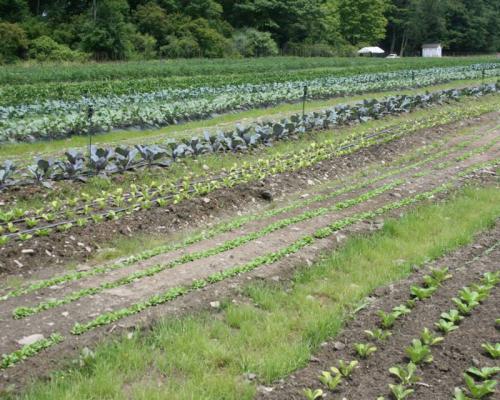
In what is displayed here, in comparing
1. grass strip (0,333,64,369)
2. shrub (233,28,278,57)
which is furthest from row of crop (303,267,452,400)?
shrub (233,28,278,57)

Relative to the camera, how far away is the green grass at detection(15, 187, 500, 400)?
3725mm

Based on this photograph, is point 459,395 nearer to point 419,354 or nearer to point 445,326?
point 419,354

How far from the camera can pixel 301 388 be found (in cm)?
371

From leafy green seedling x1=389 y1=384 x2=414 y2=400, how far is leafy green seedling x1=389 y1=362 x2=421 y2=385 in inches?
4.1

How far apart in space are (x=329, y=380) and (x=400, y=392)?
0.46m

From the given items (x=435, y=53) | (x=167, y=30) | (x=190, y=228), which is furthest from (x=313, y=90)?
(x=435, y=53)

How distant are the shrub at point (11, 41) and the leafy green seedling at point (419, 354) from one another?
39.8 m

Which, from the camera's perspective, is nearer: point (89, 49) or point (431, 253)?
point (431, 253)

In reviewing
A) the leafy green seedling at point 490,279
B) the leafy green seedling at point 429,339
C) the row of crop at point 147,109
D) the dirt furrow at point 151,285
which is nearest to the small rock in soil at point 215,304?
the dirt furrow at point 151,285

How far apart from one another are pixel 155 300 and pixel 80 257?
188cm

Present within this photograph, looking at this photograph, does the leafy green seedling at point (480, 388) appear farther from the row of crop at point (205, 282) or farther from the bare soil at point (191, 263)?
the row of crop at point (205, 282)

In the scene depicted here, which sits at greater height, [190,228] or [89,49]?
[89,49]

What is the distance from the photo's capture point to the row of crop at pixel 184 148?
8891mm

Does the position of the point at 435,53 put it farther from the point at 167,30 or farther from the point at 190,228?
the point at 190,228
